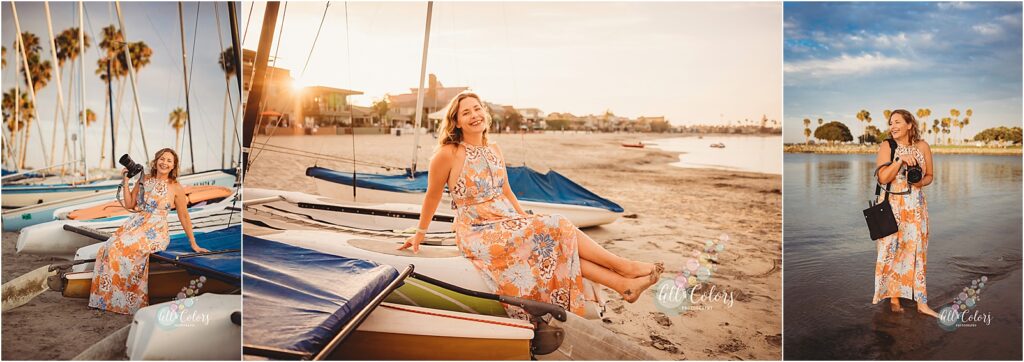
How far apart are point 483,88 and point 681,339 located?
6.31ft

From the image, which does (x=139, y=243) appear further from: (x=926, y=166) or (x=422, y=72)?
(x=926, y=166)

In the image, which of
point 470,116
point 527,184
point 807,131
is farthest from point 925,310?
point 470,116

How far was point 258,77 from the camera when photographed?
12.2ft

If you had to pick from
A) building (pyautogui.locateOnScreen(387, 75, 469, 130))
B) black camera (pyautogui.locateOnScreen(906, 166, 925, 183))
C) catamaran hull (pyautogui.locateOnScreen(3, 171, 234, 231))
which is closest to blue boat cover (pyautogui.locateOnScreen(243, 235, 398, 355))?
catamaran hull (pyautogui.locateOnScreen(3, 171, 234, 231))

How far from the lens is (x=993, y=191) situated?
13.9 feet

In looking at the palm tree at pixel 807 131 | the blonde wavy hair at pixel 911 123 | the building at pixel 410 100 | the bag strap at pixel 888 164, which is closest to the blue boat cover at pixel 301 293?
the building at pixel 410 100

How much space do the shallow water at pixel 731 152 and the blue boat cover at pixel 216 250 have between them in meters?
2.65

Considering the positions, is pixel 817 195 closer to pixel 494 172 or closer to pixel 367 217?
pixel 494 172

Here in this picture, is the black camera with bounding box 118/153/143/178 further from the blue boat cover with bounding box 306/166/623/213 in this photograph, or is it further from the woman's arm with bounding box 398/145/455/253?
the woman's arm with bounding box 398/145/455/253

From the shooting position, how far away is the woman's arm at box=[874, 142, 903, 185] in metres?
3.96

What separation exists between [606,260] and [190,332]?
82.6 inches

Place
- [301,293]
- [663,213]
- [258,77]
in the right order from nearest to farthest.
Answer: [301,293] → [258,77] → [663,213]

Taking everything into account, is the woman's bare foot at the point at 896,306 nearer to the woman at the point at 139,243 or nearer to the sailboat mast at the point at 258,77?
the sailboat mast at the point at 258,77

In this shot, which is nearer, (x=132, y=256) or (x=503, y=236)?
(x=503, y=236)
